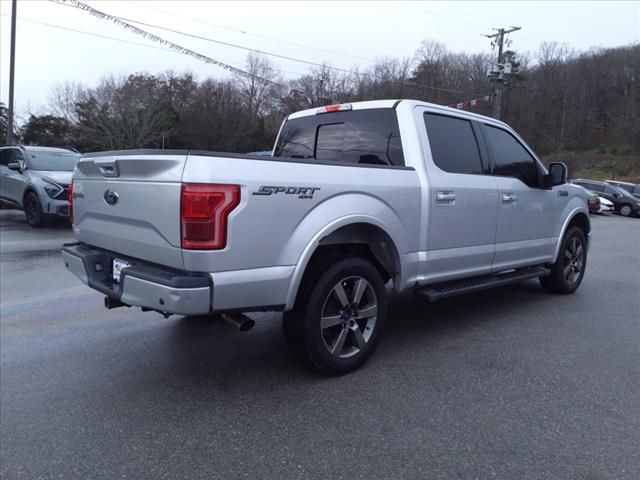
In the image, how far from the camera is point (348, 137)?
4.48 meters

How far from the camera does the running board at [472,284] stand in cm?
409

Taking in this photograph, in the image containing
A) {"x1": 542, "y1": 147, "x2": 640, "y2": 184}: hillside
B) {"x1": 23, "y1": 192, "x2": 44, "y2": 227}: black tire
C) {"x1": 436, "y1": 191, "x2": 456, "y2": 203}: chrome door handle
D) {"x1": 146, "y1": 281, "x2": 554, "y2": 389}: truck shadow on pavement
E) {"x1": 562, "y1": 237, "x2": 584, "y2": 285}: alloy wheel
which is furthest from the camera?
{"x1": 542, "y1": 147, "x2": 640, "y2": 184}: hillside

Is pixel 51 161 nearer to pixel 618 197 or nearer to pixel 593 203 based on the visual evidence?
pixel 593 203

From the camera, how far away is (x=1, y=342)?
13.9ft

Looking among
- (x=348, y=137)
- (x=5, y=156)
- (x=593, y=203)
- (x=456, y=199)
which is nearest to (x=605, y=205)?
(x=593, y=203)

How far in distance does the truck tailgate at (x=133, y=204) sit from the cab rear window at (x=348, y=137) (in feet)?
4.78

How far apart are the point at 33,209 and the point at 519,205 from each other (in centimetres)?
1059

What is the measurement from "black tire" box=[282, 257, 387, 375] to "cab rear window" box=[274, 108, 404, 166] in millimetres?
1035

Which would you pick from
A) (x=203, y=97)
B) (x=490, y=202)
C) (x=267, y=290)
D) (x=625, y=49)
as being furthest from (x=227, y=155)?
(x=625, y=49)

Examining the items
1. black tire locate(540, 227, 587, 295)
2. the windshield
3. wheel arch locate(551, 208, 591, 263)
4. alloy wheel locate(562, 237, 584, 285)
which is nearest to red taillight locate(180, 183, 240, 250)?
wheel arch locate(551, 208, 591, 263)

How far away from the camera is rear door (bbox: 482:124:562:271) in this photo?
488cm

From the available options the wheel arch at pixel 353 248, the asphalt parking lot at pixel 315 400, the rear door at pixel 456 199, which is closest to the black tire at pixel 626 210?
the asphalt parking lot at pixel 315 400

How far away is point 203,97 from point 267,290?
1909 inches

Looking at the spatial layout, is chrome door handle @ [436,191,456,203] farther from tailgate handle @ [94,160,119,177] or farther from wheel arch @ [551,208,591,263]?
tailgate handle @ [94,160,119,177]
